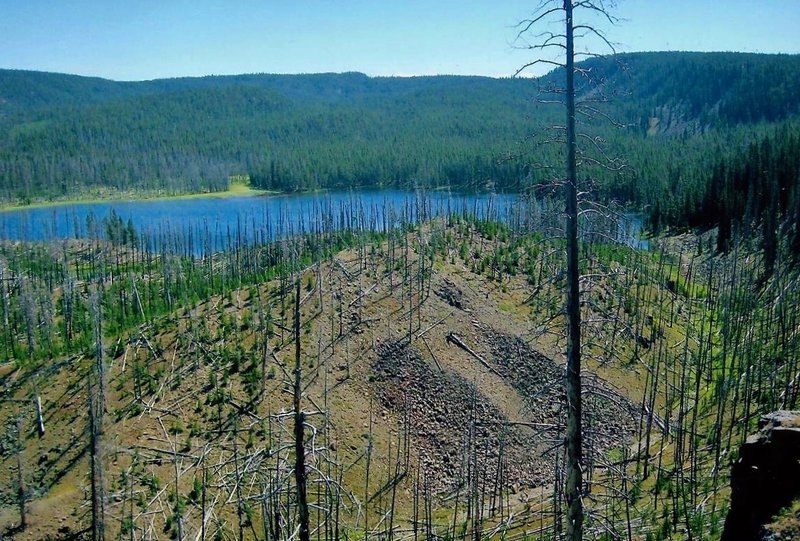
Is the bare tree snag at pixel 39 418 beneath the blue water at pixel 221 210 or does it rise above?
beneath

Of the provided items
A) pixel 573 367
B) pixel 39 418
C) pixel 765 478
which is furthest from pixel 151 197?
pixel 765 478

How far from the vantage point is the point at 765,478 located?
12.6m

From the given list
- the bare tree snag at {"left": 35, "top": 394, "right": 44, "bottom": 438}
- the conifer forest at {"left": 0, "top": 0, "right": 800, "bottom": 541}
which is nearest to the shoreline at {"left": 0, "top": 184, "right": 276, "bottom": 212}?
the conifer forest at {"left": 0, "top": 0, "right": 800, "bottom": 541}

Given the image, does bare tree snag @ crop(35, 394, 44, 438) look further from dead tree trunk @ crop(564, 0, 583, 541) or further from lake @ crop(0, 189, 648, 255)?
lake @ crop(0, 189, 648, 255)

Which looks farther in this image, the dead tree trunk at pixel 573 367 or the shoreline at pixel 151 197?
the shoreline at pixel 151 197

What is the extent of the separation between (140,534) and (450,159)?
13455 cm

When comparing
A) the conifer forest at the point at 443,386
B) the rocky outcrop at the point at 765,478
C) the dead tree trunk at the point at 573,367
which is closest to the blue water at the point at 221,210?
the conifer forest at the point at 443,386

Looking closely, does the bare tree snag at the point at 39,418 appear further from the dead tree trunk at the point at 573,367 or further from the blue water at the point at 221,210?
the blue water at the point at 221,210

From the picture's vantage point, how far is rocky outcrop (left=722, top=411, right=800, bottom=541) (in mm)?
12102

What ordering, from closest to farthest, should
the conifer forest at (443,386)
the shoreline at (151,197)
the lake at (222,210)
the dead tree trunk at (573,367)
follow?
the dead tree trunk at (573,367), the conifer forest at (443,386), the lake at (222,210), the shoreline at (151,197)

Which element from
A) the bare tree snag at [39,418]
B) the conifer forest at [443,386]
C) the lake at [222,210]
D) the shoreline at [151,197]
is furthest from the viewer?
the shoreline at [151,197]

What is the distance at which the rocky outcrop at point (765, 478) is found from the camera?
1210 centimetres

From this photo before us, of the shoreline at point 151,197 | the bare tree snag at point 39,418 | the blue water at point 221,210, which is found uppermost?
the shoreline at point 151,197

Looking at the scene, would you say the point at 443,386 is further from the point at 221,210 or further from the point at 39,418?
the point at 221,210
